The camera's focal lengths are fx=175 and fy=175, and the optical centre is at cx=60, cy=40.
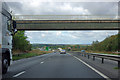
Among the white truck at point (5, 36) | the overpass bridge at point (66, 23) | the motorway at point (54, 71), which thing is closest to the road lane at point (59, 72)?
the motorway at point (54, 71)

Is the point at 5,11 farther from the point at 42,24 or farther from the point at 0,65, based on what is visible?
Answer: the point at 42,24

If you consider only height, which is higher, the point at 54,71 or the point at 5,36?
the point at 5,36

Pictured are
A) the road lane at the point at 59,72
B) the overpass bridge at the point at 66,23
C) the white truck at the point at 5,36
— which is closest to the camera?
the road lane at the point at 59,72

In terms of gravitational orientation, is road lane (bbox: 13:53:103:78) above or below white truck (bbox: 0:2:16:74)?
below

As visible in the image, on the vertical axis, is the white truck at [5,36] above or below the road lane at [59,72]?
above

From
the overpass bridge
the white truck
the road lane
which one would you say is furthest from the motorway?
the overpass bridge

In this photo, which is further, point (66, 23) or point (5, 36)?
point (66, 23)

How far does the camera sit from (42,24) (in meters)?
32.3

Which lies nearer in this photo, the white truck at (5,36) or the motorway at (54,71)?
the motorway at (54,71)

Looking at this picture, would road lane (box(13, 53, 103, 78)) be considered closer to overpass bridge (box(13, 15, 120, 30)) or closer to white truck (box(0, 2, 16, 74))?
white truck (box(0, 2, 16, 74))

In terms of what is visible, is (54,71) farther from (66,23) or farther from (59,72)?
(66,23)

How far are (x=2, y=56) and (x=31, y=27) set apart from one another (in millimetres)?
23648

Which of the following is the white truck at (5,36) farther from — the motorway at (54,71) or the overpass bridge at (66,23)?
the overpass bridge at (66,23)

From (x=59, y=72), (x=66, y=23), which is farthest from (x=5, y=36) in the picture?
(x=66, y=23)
